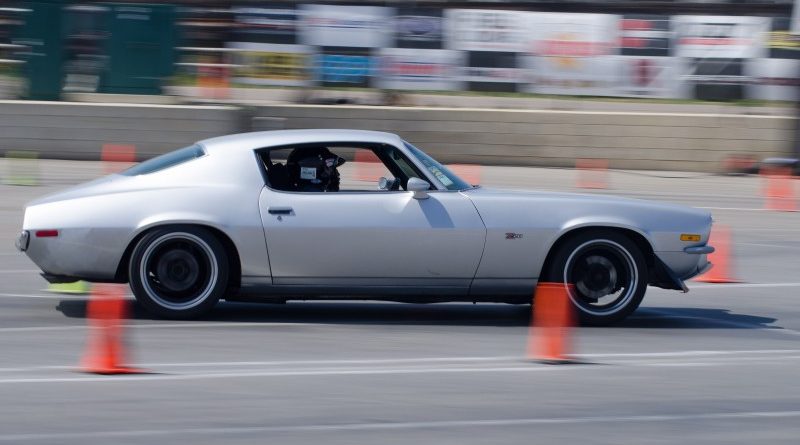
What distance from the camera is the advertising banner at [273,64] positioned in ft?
75.3

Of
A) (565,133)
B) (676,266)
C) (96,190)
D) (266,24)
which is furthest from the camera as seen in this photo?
(266,24)

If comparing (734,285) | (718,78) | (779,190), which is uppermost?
(718,78)

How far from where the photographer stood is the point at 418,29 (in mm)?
22844

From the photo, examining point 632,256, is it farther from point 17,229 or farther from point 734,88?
point 734,88

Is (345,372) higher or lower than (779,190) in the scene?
higher

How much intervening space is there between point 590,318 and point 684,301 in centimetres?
190

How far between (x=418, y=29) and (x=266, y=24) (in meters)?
3.18

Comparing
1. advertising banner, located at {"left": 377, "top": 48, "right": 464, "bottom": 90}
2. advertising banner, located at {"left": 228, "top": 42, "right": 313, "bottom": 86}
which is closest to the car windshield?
advertising banner, located at {"left": 377, "top": 48, "right": 464, "bottom": 90}

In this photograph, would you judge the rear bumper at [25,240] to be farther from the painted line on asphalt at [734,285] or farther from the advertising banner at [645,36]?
the advertising banner at [645,36]

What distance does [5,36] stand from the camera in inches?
888

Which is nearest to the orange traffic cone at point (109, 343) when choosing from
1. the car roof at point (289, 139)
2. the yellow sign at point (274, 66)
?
the car roof at point (289, 139)

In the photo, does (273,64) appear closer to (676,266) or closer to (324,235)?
(324,235)

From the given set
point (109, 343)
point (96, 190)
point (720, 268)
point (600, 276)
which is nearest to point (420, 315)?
point (600, 276)

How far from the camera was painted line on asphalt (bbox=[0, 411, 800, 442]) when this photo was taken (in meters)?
5.22
